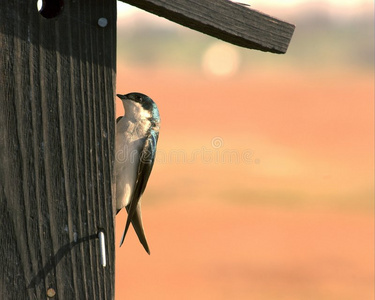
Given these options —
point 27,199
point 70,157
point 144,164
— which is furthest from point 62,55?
point 144,164

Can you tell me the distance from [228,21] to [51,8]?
1.64 ft

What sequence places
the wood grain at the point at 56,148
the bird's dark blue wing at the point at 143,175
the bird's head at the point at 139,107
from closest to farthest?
1. the wood grain at the point at 56,148
2. the bird's dark blue wing at the point at 143,175
3. the bird's head at the point at 139,107

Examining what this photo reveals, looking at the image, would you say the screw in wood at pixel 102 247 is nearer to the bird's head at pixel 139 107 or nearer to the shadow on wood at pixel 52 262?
the shadow on wood at pixel 52 262

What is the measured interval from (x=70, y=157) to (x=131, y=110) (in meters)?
1.12

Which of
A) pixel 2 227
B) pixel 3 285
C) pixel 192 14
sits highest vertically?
pixel 192 14

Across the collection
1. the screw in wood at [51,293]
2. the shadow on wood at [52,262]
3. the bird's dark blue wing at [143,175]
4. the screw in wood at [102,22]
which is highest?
the screw in wood at [102,22]

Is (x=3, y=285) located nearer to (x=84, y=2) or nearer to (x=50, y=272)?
(x=50, y=272)

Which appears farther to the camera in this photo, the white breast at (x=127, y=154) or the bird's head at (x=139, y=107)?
the bird's head at (x=139, y=107)

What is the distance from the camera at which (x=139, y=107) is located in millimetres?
3104

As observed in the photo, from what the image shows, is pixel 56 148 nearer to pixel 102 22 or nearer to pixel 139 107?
pixel 102 22

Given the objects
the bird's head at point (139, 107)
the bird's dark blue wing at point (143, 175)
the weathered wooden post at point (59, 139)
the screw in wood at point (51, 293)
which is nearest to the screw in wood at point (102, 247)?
the weathered wooden post at point (59, 139)

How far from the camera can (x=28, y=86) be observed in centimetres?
196

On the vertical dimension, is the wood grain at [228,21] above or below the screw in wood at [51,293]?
above

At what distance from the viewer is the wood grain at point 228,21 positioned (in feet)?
6.72
